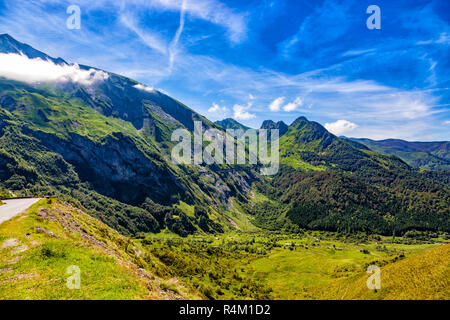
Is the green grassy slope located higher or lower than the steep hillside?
lower

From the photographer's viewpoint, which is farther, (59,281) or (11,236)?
(11,236)

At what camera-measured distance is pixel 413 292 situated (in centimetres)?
4659

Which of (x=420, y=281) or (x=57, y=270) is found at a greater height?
(x=57, y=270)

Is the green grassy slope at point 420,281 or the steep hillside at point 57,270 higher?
the steep hillside at point 57,270

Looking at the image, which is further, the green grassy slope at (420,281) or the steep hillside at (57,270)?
the green grassy slope at (420,281)

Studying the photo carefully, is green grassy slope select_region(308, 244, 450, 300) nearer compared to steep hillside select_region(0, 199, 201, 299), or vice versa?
steep hillside select_region(0, 199, 201, 299)

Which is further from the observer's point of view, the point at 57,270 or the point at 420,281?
the point at 420,281

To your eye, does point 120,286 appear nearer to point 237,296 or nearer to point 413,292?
point 413,292
